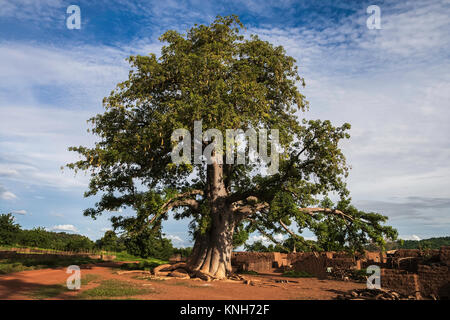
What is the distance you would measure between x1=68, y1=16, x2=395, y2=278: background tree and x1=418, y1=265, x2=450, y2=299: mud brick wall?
3351 millimetres

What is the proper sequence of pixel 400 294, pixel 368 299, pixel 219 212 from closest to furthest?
pixel 368 299, pixel 400 294, pixel 219 212

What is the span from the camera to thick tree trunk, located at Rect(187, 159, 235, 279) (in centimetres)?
1784

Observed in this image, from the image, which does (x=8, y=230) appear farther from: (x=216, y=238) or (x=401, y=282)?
(x=401, y=282)

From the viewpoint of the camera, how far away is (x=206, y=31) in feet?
64.4

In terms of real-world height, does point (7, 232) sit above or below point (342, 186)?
below

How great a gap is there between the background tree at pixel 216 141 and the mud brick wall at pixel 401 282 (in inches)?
140

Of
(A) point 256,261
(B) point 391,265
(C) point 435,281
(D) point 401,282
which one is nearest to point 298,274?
(B) point 391,265

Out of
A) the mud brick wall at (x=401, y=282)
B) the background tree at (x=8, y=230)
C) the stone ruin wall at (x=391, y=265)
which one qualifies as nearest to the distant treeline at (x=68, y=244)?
the background tree at (x=8, y=230)

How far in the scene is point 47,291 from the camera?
35.6 ft

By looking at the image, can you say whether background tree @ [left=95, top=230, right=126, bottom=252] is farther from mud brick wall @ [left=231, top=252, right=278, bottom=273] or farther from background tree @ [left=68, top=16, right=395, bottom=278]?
mud brick wall @ [left=231, top=252, right=278, bottom=273]

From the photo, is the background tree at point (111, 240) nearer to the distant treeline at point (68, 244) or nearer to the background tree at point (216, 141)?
the background tree at point (216, 141)

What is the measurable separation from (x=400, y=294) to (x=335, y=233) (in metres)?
7.05
